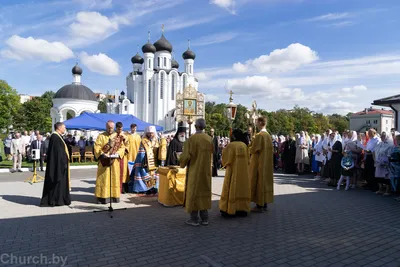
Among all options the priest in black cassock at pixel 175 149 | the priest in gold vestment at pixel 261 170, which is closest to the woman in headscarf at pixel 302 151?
the priest in black cassock at pixel 175 149

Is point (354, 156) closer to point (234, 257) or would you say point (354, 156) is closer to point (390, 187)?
point (390, 187)

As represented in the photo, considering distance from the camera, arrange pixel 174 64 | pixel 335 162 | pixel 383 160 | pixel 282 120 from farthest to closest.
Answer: pixel 282 120, pixel 174 64, pixel 335 162, pixel 383 160

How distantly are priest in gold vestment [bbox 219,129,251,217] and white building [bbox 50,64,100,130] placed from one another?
4645cm

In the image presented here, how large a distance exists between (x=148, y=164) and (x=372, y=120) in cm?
7702

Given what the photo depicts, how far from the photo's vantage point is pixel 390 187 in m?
8.97

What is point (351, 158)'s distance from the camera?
9.55 m

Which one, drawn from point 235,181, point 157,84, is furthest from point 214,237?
point 157,84

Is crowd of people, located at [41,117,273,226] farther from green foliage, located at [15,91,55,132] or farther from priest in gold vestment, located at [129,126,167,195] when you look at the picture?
green foliage, located at [15,91,55,132]

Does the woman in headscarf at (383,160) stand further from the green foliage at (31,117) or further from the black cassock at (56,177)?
the green foliage at (31,117)

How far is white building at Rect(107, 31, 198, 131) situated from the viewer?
59188mm

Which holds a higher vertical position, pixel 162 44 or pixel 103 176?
pixel 162 44

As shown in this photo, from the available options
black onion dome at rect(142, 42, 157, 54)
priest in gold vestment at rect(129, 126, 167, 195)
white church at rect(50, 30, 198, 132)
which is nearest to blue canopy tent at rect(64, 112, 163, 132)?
priest in gold vestment at rect(129, 126, 167, 195)

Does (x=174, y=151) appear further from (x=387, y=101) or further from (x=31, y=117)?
(x=31, y=117)

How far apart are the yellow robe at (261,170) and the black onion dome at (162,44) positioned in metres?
57.3
